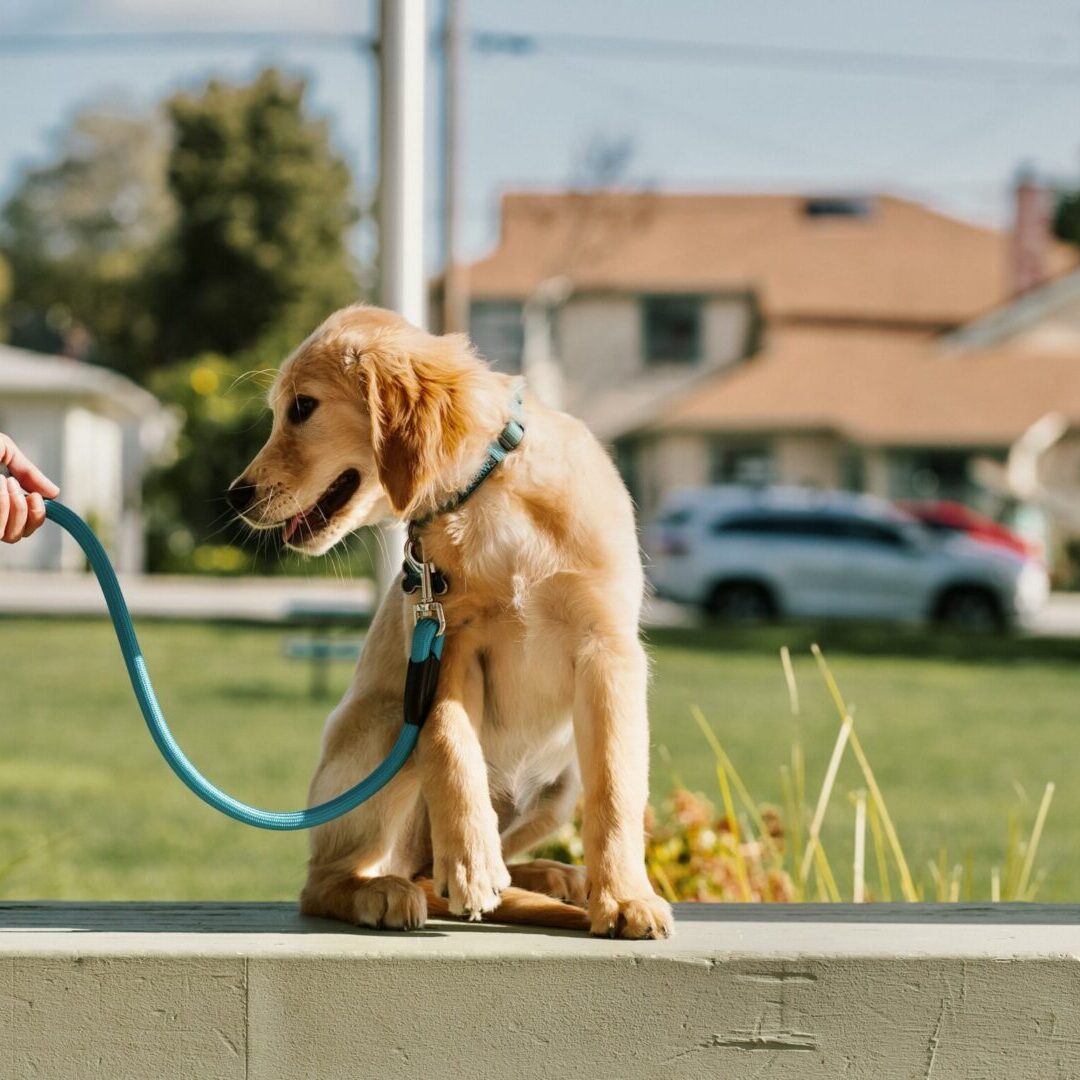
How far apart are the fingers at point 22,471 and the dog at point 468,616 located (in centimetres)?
35

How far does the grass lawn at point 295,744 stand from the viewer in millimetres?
7949

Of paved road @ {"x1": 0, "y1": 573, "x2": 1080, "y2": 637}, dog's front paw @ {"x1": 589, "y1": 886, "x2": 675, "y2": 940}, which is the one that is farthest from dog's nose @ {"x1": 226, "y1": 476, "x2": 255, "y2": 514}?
paved road @ {"x1": 0, "y1": 573, "x2": 1080, "y2": 637}

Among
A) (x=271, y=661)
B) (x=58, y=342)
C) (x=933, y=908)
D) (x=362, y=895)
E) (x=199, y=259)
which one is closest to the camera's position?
(x=362, y=895)

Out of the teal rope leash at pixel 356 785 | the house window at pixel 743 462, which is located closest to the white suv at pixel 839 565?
the house window at pixel 743 462

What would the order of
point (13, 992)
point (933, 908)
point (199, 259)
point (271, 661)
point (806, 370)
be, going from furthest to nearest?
point (199, 259) < point (806, 370) < point (271, 661) < point (933, 908) < point (13, 992)

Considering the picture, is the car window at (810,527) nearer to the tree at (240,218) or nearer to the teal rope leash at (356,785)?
the teal rope leash at (356,785)

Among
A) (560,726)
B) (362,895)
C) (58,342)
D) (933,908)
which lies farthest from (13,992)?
(58,342)

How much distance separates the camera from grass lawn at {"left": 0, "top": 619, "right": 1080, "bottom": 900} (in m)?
7.95

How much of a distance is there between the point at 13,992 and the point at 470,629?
1024 millimetres

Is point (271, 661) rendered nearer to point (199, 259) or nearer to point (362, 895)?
point (362, 895)

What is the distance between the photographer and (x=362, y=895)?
3023 mm

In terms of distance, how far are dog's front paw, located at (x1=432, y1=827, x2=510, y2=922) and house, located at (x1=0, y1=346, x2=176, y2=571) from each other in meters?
31.4

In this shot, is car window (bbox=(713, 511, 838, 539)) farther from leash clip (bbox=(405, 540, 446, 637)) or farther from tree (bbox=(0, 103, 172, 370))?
tree (bbox=(0, 103, 172, 370))

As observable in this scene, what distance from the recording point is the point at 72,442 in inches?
1395
